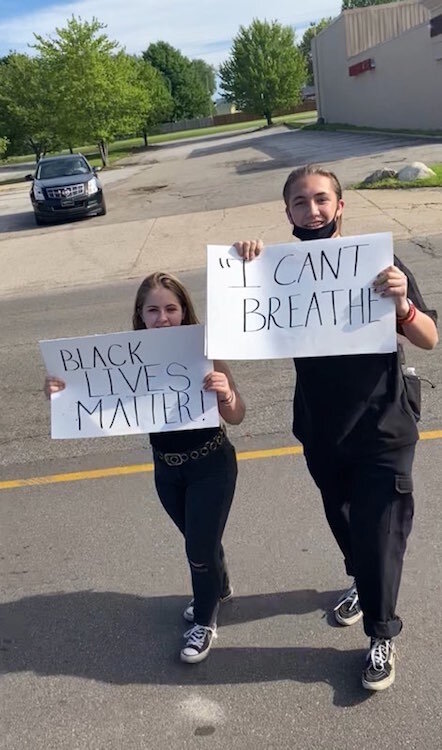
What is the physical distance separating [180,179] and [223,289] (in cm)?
2409

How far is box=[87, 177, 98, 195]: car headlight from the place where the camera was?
17.8 meters

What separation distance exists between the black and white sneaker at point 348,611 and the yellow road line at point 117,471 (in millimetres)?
1540

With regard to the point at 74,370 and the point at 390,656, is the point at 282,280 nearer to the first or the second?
the point at 74,370

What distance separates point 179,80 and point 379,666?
89.0 meters

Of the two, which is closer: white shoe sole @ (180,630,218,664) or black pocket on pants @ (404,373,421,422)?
black pocket on pants @ (404,373,421,422)

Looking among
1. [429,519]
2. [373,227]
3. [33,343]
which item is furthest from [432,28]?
[429,519]

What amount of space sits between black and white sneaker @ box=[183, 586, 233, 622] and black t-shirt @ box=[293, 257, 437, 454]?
1026 mm

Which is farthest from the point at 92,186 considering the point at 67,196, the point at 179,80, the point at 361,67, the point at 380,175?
the point at 179,80

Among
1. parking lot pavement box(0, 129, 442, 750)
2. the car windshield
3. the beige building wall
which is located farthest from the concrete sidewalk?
the beige building wall

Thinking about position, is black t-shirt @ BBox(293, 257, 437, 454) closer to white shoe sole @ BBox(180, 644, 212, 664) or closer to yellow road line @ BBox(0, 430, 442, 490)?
white shoe sole @ BBox(180, 644, 212, 664)

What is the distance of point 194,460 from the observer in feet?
8.83

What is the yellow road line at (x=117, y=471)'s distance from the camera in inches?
176

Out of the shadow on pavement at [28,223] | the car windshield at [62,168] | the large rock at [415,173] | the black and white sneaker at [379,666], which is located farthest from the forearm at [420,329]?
the car windshield at [62,168]

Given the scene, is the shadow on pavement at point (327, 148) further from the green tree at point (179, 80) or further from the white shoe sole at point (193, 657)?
the green tree at point (179, 80)
